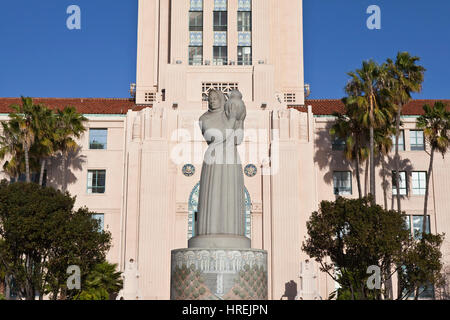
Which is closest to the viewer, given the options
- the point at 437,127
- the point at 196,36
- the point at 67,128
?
Answer: the point at 437,127

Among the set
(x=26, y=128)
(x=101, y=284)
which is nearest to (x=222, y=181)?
(x=101, y=284)

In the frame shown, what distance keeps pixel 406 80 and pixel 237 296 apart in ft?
73.1

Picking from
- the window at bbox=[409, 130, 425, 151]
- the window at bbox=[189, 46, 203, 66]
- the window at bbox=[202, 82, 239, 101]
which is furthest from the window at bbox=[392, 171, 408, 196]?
the window at bbox=[189, 46, 203, 66]

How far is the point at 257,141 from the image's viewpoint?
36531 mm

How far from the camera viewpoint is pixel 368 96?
33.1 m

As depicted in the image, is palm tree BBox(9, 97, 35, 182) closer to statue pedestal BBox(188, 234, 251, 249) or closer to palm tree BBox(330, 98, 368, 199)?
palm tree BBox(330, 98, 368, 199)

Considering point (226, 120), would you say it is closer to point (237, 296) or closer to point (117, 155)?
point (237, 296)

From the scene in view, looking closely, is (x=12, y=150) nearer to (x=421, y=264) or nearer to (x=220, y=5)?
(x=220, y=5)

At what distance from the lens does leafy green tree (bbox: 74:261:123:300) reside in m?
29.1

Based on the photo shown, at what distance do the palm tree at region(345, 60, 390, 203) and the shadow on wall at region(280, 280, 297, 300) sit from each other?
803 centimetres

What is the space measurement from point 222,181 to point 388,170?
24.1 metres

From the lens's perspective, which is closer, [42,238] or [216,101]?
[216,101]

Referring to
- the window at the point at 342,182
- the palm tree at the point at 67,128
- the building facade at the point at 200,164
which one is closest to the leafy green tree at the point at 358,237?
the building facade at the point at 200,164

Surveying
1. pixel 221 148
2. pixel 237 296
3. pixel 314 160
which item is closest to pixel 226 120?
pixel 221 148
